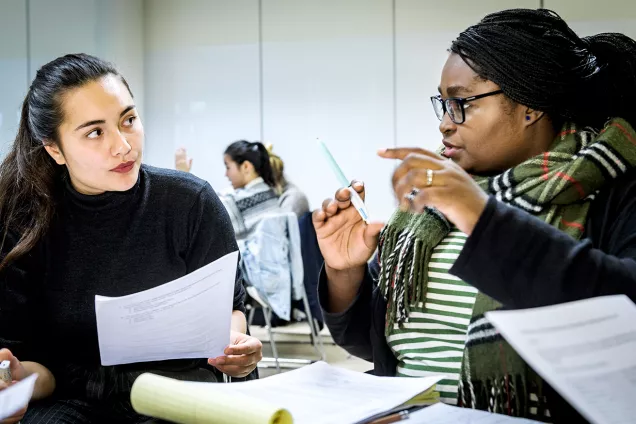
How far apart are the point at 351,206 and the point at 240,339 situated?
39 cm

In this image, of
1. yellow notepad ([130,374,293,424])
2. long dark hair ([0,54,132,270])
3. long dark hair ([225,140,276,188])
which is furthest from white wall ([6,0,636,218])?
yellow notepad ([130,374,293,424])

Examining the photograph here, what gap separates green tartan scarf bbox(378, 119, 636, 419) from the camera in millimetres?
1004

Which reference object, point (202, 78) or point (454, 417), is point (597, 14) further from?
point (454, 417)

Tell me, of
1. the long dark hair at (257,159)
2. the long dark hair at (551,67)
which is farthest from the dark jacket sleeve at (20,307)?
the long dark hair at (257,159)

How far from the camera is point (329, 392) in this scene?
2.96ft

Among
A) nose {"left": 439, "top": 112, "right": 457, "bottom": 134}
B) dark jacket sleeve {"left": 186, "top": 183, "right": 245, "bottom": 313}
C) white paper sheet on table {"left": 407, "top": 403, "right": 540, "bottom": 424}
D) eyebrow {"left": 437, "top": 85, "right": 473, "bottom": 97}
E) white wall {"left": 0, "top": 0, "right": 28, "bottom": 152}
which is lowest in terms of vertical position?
white paper sheet on table {"left": 407, "top": 403, "right": 540, "bottom": 424}

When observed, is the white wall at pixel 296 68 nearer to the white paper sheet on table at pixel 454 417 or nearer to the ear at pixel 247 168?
the ear at pixel 247 168

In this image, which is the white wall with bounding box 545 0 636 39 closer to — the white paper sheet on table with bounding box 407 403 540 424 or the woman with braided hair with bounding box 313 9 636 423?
the woman with braided hair with bounding box 313 9 636 423

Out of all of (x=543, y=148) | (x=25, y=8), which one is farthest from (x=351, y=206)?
(x=25, y=8)

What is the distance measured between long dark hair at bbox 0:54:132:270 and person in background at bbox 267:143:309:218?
2873mm

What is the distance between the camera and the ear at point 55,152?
1521mm

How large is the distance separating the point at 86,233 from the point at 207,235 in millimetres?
259

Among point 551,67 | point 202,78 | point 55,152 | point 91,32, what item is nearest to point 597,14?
point 202,78

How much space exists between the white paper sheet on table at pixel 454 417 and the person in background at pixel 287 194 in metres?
3.54
